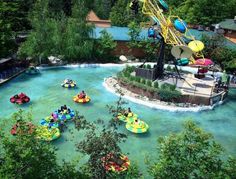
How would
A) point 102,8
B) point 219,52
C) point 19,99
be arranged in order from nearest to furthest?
point 19,99 < point 219,52 < point 102,8

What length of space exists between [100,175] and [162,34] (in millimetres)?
24141

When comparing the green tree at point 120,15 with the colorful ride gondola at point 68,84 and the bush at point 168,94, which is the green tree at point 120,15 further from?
the bush at point 168,94

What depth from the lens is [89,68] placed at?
42.5m

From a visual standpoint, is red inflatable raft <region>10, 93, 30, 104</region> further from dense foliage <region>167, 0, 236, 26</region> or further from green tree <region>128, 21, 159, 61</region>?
dense foliage <region>167, 0, 236, 26</region>

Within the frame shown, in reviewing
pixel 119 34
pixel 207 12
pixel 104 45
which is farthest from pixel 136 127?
pixel 207 12

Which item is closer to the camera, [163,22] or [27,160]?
[27,160]

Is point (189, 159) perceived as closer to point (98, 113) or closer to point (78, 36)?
point (98, 113)

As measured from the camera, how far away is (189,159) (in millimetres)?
12008

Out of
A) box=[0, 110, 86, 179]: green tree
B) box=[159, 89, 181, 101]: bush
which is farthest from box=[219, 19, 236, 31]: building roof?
box=[0, 110, 86, 179]: green tree

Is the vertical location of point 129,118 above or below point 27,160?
below

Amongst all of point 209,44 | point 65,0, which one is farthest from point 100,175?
point 65,0

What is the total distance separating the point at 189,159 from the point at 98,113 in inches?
666

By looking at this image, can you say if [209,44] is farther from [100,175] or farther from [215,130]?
[100,175]

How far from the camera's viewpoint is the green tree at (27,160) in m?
11.0
